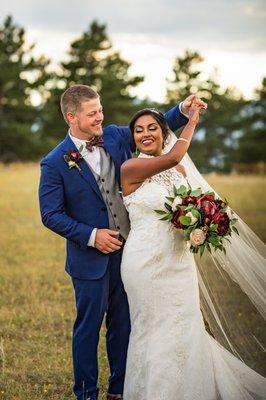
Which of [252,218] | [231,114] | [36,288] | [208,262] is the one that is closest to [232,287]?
[208,262]

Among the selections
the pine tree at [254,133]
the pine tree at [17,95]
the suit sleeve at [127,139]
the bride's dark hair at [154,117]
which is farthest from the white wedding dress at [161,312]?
the pine tree at [254,133]

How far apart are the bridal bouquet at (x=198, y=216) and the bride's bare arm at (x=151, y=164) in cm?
22

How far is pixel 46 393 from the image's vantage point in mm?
6027

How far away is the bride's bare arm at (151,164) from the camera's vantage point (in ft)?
16.4

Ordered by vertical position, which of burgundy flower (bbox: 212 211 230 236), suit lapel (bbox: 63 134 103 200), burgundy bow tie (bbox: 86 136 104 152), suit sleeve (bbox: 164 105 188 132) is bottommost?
burgundy flower (bbox: 212 211 230 236)

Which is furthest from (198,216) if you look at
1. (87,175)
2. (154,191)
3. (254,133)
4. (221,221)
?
(254,133)

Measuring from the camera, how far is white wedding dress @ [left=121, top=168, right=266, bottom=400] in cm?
513

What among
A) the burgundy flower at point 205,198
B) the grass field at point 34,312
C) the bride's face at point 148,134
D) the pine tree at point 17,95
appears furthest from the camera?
the pine tree at point 17,95

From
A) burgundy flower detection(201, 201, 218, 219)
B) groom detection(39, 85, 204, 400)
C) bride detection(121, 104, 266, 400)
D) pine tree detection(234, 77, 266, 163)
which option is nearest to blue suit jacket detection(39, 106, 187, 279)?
groom detection(39, 85, 204, 400)

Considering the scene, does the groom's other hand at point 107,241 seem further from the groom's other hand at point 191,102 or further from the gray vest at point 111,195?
the groom's other hand at point 191,102

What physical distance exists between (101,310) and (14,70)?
129 feet

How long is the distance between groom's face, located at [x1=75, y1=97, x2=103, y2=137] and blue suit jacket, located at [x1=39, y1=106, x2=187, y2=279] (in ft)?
0.54

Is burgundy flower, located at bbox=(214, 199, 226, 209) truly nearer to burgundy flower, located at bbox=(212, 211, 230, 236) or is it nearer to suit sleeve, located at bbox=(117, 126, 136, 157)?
burgundy flower, located at bbox=(212, 211, 230, 236)

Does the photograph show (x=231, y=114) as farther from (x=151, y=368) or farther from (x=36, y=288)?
(x=151, y=368)
